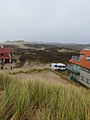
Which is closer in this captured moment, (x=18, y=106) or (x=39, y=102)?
(x=18, y=106)

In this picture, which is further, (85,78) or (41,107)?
(85,78)

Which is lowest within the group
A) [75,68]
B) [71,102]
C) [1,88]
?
[75,68]

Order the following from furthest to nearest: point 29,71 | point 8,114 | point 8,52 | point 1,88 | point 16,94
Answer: point 8,52, point 29,71, point 1,88, point 16,94, point 8,114

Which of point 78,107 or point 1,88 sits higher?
point 78,107

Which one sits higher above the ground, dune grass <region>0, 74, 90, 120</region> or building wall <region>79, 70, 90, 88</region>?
dune grass <region>0, 74, 90, 120</region>

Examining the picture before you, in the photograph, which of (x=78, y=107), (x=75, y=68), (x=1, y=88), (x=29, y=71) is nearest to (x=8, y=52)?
(x=75, y=68)

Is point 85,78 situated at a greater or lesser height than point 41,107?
lesser

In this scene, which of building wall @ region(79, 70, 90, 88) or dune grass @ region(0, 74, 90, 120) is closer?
dune grass @ region(0, 74, 90, 120)

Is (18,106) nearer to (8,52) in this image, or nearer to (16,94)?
(16,94)

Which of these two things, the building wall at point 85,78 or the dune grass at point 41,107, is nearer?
the dune grass at point 41,107

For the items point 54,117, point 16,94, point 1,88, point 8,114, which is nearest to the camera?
point 54,117

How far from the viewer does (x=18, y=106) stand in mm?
4156

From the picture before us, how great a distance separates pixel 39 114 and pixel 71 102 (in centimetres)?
69

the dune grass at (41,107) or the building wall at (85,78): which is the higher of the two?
the dune grass at (41,107)
